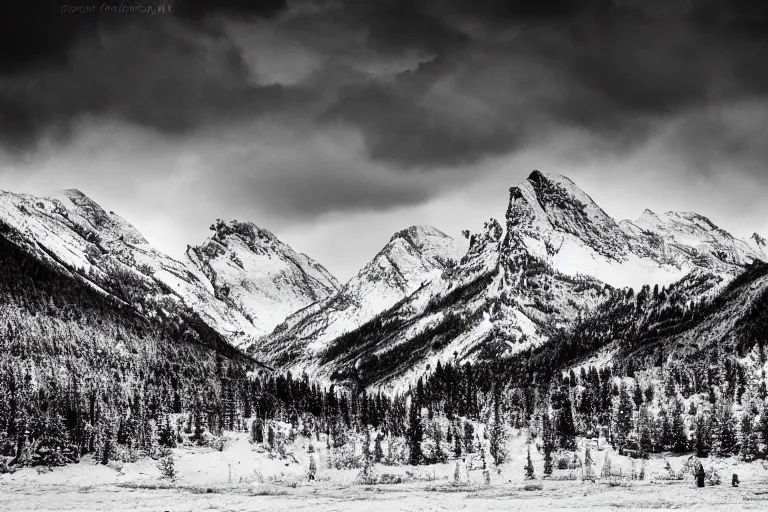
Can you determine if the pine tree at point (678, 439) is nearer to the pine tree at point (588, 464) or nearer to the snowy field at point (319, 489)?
the snowy field at point (319, 489)

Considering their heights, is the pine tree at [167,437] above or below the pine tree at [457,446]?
above

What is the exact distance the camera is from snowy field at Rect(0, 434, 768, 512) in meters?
102

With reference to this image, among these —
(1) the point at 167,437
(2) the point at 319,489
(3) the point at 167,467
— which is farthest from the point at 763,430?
(1) the point at 167,437

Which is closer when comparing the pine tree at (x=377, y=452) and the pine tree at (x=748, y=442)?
the pine tree at (x=748, y=442)

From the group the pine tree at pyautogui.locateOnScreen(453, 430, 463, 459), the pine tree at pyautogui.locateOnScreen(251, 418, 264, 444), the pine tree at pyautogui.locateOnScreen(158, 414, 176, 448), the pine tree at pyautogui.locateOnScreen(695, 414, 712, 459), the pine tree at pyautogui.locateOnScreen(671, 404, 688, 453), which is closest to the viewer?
the pine tree at pyautogui.locateOnScreen(158, 414, 176, 448)

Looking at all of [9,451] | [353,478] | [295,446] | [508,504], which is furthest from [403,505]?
[295,446]

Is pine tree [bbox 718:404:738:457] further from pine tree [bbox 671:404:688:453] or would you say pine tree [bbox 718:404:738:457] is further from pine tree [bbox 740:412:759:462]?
pine tree [bbox 671:404:688:453]

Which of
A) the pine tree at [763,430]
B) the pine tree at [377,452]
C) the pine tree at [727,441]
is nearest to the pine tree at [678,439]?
the pine tree at [727,441]

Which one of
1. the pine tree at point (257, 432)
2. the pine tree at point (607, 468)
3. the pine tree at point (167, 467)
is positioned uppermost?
the pine tree at point (257, 432)

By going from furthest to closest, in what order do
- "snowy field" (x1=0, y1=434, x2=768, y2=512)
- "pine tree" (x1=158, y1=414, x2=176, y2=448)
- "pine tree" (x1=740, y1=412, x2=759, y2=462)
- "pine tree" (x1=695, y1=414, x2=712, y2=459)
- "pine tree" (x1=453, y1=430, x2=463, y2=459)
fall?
"pine tree" (x1=453, y1=430, x2=463, y2=459) → "pine tree" (x1=695, y1=414, x2=712, y2=459) → "pine tree" (x1=158, y1=414, x2=176, y2=448) → "pine tree" (x1=740, y1=412, x2=759, y2=462) → "snowy field" (x1=0, y1=434, x2=768, y2=512)

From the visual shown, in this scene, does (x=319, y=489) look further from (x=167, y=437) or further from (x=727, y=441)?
(x=727, y=441)

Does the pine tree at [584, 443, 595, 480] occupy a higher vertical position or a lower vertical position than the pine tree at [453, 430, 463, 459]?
lower

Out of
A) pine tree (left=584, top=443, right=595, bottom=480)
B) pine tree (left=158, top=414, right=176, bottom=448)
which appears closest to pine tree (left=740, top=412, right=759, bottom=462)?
pine tree (left=584, top=443, right=595, bottom=480)

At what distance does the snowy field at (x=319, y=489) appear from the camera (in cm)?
10194
